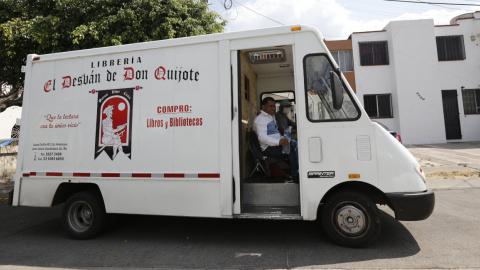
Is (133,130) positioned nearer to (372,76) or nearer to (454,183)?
(454,183)

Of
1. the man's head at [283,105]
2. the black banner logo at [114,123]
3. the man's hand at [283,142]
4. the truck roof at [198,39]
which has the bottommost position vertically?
the man's hand at [283,142]

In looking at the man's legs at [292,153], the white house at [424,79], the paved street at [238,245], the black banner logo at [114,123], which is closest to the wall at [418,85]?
the white house at [424,79]

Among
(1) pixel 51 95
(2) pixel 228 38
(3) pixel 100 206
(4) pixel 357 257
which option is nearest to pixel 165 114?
(2) pixel 228 38

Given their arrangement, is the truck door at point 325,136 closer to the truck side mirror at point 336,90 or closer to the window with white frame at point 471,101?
the truck side mirror at point 336,90

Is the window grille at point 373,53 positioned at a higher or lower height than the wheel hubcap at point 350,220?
higher

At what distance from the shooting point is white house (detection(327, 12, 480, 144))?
15.8 m

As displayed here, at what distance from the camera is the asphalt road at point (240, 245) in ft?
11.2

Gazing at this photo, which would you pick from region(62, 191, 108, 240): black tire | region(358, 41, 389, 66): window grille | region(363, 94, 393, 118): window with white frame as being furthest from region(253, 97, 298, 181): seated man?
region(358, 41, 389, 66): window grille

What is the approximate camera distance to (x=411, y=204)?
340cm

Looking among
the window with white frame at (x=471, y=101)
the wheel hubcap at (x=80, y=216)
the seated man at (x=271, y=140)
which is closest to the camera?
the seated man at (x=271, y=140)

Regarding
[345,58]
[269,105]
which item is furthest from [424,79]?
[269,105]

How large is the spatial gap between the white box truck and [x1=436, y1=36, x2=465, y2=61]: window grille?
16.4 m

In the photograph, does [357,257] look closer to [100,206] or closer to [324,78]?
[324,78]

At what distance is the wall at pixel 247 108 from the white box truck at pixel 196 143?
0.12m
